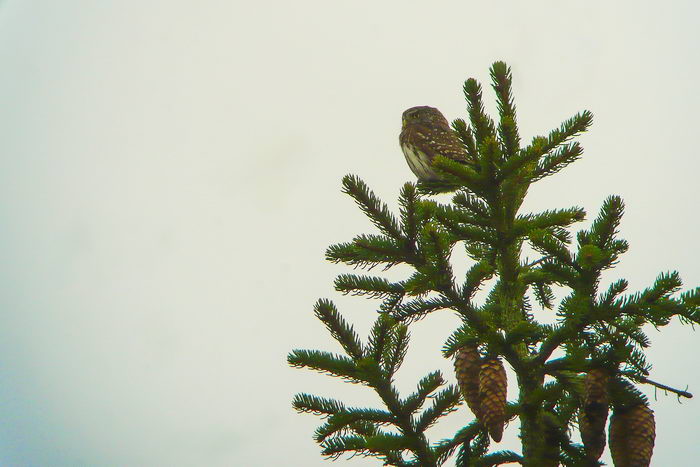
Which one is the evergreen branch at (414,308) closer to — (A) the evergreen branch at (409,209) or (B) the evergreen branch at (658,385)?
(A) the evergreen branch at (409,209)

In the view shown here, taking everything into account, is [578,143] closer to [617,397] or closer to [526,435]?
[617,397]

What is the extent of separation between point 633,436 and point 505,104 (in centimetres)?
139

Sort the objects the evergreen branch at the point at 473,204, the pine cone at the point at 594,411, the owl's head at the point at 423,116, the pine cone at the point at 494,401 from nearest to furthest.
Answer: the pine cone at the point at 494,401 → the pine cone at the point at 594,411 → the evergreen branch at the point at 473,204 → the owl's head at the point at 423,116

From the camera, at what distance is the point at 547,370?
2488 mm

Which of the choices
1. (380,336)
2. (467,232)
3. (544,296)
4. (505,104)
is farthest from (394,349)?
(544,296)

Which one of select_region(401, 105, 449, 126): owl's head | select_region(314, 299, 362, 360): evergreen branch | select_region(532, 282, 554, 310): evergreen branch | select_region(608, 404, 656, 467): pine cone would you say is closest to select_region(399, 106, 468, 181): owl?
select_region(401, 105, 449, 126): owl's head

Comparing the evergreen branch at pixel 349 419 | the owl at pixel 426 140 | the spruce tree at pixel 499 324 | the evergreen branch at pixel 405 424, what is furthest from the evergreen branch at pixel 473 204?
the owl at pixel 426 140

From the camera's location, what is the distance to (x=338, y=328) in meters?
2.55

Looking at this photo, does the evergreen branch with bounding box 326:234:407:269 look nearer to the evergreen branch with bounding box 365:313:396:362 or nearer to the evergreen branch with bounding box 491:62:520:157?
the evergreen branch with bounding box 365:313:396:362

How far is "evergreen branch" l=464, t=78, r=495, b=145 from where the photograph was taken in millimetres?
2605

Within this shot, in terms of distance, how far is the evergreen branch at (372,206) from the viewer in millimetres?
2619

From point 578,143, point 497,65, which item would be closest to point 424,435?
point 578,143

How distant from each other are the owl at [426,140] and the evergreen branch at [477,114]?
3.23 meters

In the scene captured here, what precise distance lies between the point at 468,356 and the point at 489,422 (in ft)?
0.91
